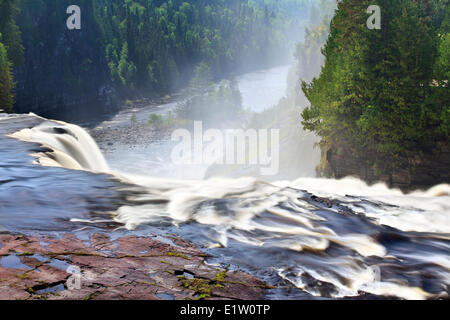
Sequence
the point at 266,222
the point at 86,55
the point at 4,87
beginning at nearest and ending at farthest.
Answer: the point at 266,222, the point at 4,87, the point at 86,55

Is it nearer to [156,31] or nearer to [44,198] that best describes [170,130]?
[156,31]

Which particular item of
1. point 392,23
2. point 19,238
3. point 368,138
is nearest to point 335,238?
point 19,238

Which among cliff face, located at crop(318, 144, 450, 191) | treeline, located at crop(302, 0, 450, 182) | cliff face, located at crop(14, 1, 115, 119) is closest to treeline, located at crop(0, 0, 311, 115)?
cliff face, located at crop(14, 1, 115, 119)

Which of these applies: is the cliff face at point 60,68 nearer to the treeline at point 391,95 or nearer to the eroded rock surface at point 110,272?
the treeline at point 391,95

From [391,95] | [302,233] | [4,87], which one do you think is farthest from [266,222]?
[4,87]

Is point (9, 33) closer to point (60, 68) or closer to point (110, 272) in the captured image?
point (60, 68)

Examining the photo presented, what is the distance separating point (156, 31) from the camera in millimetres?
Result: 169125

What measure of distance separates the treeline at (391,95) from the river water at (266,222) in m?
15.2

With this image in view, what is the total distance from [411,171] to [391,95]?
5.91 meters

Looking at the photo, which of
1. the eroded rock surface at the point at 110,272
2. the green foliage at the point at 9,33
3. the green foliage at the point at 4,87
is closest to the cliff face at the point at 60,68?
the green foliage at the point at 9,33

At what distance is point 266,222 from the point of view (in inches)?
527

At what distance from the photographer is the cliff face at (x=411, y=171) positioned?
3528 cm

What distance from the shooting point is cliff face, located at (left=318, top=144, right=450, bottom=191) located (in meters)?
35.3

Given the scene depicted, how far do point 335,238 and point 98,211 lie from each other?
6439 mm
